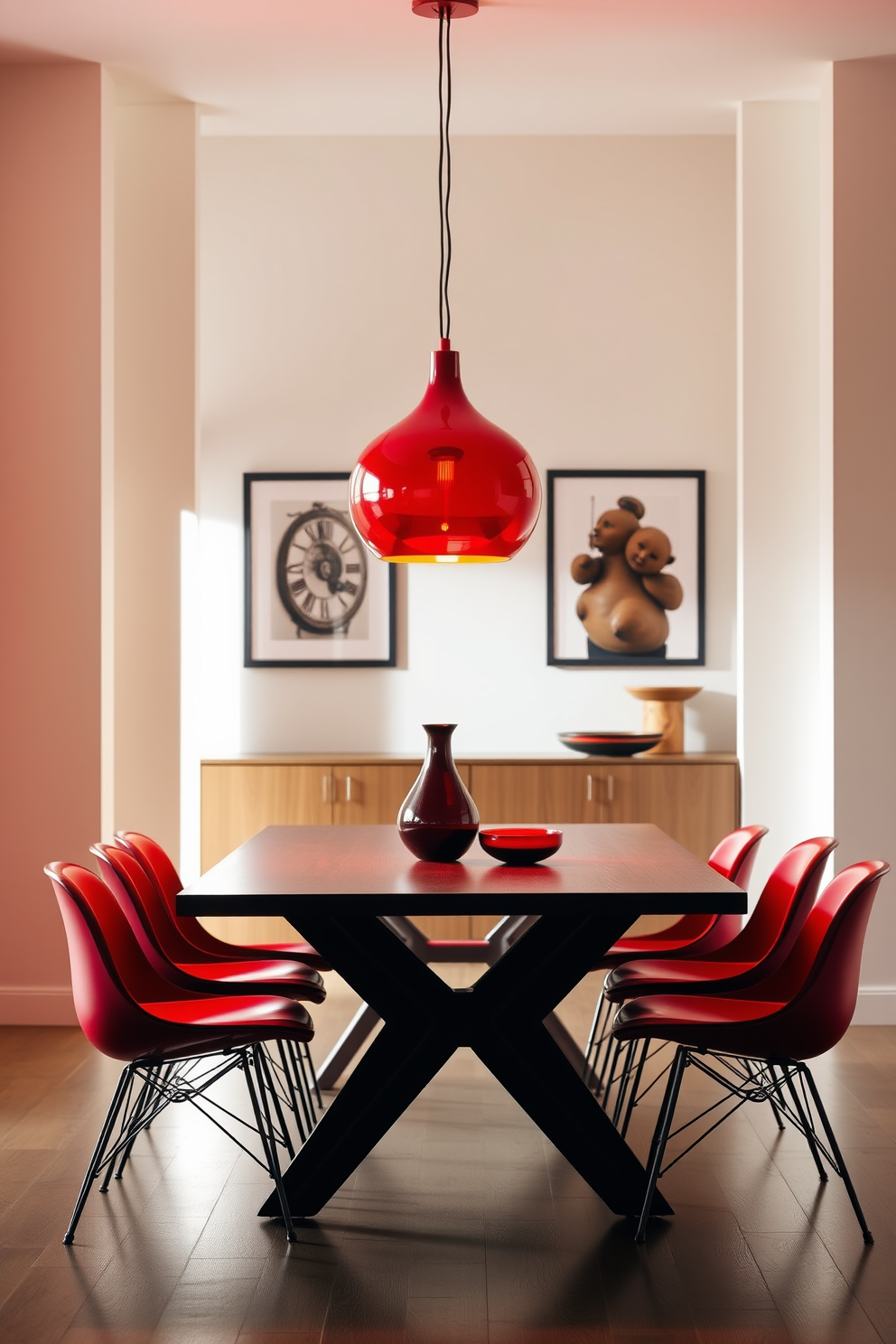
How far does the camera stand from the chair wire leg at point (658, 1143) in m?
3.05

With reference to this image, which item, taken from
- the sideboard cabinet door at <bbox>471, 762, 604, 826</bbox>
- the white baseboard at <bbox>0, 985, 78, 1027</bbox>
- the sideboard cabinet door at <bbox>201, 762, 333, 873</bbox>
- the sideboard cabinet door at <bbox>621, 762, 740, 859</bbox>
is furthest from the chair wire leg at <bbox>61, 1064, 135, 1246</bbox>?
the sideboard cabinet door at <bbox>621, 762, 740, 859</bbox>

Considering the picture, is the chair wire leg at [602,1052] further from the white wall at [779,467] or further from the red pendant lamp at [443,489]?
the red pendant lamp at [443,489]

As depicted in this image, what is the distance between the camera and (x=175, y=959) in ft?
12.5

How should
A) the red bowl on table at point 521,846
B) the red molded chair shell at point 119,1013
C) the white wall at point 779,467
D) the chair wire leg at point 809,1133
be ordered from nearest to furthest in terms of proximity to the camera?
the red molded chair shell at point 119,1013, the chair wire leg at point 809,1133, the red bowl on table at point 521,846, the white wall at point 779,467

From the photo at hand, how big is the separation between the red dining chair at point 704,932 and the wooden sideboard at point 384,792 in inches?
62.7

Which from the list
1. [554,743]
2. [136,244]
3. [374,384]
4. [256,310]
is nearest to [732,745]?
[554,743]

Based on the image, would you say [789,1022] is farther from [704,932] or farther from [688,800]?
[688,800]

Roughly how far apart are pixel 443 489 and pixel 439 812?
34.5 inches

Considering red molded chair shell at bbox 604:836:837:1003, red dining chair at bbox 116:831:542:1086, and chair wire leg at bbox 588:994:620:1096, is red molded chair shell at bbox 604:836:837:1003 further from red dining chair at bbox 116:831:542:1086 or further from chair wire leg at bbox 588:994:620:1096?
red dining chair at bbox 116:831:542:1086

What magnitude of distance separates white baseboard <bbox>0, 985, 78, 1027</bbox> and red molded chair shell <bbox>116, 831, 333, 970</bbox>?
1.17m

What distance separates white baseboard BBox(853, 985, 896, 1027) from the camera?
5016 mm

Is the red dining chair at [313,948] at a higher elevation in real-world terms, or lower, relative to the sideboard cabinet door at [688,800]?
lower

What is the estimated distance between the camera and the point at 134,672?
5496 mm

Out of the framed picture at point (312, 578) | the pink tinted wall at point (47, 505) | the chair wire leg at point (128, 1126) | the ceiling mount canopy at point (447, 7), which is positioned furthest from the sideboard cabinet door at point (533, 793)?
the ceiling mount canopy at point (447, 7)
